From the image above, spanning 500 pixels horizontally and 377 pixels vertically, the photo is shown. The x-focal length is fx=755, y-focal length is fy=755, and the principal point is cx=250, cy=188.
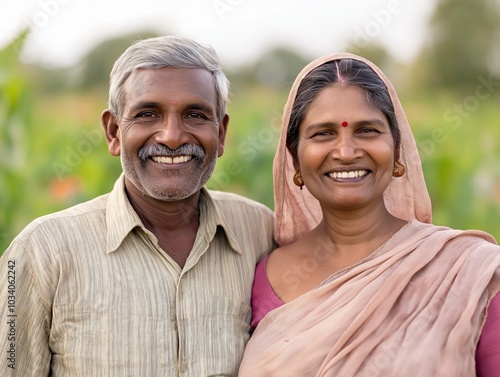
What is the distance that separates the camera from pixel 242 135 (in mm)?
9094

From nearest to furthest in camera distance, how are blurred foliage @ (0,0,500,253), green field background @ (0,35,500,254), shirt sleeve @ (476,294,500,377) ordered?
shirt sleeve @ (476,294,500,377)
green field background @ (0,35,500,254)
blurred foliage @ (0,0,500,253)

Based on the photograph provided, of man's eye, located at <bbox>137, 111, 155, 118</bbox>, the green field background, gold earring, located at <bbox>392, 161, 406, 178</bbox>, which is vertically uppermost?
man's eye, located at <bbox>137, 111, 155, 118</bbox>

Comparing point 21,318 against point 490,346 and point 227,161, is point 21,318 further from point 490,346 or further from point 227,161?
point 227,161

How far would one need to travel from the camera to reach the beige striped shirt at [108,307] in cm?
281

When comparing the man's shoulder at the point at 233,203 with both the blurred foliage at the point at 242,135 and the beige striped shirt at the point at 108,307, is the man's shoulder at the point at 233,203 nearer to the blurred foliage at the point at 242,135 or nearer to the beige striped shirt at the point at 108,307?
the beige striped shirt at the point at 108,307

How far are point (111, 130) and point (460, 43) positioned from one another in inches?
659

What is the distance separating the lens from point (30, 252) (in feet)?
9.36

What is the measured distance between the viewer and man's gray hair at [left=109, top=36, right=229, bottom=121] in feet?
9.80

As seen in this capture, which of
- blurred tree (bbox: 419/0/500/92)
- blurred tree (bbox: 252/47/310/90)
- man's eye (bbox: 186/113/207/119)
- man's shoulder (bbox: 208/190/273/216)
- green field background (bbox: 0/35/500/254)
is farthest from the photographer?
blurred tree (bbox: 419/0/500/92)

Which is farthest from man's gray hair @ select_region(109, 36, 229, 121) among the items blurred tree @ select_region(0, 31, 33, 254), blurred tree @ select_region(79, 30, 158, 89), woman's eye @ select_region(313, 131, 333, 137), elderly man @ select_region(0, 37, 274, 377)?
blurred tree @ select_region(79, 30, 158, 89)

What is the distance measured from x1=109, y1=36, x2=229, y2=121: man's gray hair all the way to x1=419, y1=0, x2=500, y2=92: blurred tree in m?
14.8

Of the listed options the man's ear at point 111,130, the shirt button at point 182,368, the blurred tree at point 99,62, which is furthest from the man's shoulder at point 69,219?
the blurred tree at point 99,62

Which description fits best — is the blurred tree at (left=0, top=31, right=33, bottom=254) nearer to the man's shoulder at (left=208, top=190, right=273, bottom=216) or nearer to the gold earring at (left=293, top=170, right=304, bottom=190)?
the man's shoulder at (left=208, top=190, right=273, bottom=216)

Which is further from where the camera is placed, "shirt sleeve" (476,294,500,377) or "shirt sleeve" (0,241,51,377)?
"shirt sleeve" (0,241,51,377)
